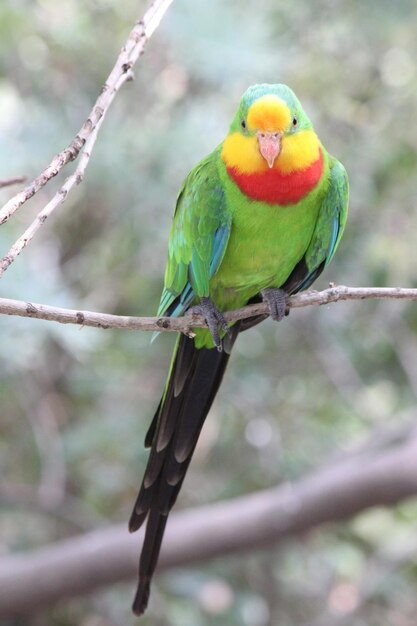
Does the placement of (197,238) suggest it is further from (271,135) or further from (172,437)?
(172,437)

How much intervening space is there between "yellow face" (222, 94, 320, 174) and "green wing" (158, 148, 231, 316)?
0.10m

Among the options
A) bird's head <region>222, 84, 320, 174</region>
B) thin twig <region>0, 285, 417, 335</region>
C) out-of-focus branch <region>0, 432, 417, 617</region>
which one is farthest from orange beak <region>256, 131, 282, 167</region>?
out-of-focus branch <region>0, 432, 417, 617</region>

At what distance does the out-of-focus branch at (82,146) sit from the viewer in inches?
52.4

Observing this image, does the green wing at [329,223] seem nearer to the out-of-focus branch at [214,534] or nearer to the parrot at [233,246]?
the parrot at [233,246]

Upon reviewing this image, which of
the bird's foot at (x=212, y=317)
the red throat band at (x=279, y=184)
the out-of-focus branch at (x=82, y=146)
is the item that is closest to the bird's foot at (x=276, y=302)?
the bird's foot at (x=212, y=317)

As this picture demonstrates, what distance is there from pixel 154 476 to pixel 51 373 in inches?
86.6

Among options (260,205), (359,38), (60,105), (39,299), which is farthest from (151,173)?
(260,205)

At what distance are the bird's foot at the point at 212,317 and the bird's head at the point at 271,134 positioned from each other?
12.7 inches

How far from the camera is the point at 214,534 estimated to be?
3.33 meters

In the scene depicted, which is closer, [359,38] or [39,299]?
[39,299]

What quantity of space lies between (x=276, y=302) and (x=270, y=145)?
0.38m

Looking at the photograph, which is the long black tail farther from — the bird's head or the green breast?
the bird's head

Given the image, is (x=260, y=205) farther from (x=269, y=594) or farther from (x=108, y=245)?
(x=269, y=594)

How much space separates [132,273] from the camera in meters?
3.93
